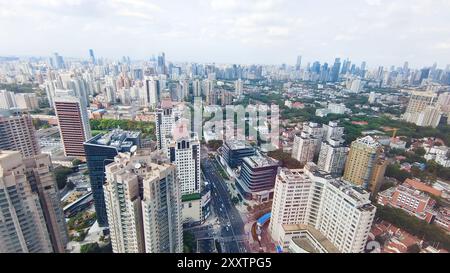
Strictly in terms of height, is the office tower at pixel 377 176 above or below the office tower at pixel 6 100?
below

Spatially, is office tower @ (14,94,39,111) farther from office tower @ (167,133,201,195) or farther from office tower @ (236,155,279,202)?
office tower @ (236,155,279,202)

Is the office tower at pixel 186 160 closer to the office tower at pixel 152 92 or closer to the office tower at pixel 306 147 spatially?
the office tower at pixel 306 147

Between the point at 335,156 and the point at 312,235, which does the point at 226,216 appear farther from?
the point at 335,156

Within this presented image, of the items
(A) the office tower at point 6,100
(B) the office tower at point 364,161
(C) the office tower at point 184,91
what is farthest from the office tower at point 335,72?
(A) the office tower at point 6,100

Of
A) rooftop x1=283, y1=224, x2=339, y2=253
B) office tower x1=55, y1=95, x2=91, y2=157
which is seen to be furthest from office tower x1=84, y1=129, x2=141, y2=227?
office tower x1=55, y1=95, x2=91, y2=157

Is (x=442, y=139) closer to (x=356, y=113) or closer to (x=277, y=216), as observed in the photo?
(x=356, y=113)

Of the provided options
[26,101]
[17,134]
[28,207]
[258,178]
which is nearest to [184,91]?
[26,101]
